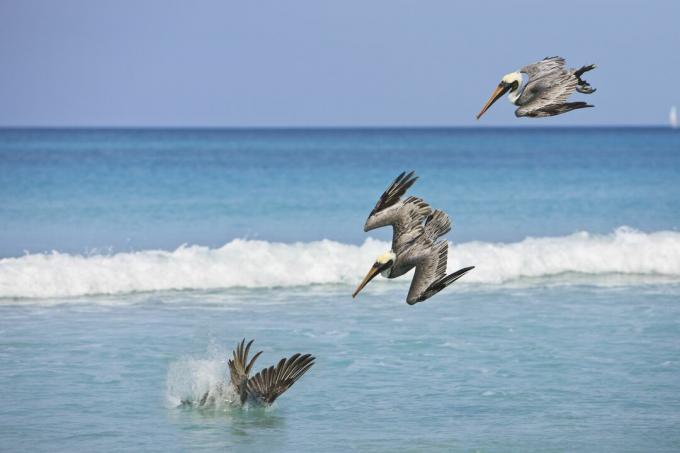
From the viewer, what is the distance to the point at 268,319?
1738cm

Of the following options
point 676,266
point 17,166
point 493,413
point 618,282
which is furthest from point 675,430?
point 17,166

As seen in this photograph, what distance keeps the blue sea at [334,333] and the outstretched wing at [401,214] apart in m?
2.16

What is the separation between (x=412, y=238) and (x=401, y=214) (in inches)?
9.0

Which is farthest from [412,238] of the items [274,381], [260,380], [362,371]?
[362,371]

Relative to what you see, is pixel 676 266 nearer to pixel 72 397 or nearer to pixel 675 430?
pixel 675 430

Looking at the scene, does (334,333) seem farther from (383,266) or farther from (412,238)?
(383,266)

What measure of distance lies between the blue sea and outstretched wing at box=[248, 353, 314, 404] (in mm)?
208

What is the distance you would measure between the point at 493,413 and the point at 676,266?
11524mm

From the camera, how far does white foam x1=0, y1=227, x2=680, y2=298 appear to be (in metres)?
20.1

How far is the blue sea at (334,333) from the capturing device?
1194 centimetres
